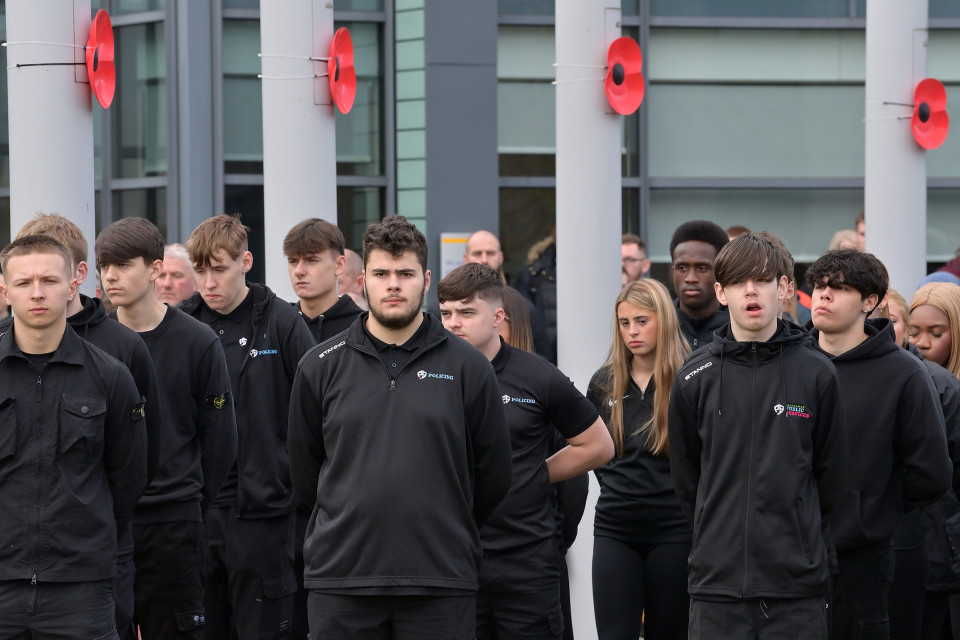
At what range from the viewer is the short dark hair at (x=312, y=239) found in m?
7.23

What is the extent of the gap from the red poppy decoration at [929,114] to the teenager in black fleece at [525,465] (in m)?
4.01

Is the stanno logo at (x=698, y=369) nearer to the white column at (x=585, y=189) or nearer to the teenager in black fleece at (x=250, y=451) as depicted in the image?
the teenager in black fleece at (x=250, y=451)

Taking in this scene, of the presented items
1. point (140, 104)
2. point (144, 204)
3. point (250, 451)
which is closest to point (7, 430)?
point (250, 451)

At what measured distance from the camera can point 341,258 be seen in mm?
7402

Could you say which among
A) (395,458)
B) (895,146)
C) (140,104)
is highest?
(140,104)

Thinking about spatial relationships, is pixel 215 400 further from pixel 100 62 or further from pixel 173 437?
pixel 100 62

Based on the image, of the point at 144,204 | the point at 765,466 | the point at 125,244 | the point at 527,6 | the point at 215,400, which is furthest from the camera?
the point at 144,204

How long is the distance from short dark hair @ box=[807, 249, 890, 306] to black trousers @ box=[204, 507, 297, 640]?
9.38 ft

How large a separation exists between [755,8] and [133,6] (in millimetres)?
6072

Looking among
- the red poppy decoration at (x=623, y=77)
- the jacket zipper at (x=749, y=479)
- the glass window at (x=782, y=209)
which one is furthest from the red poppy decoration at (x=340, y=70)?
the glass window at (x=782, y=209)

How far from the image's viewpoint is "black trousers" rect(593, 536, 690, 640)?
6418 millimetres

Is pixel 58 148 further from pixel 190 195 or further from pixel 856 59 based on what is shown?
pixel 856 59

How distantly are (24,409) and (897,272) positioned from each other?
19.5 ft

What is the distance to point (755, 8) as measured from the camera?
1350 centimetres
